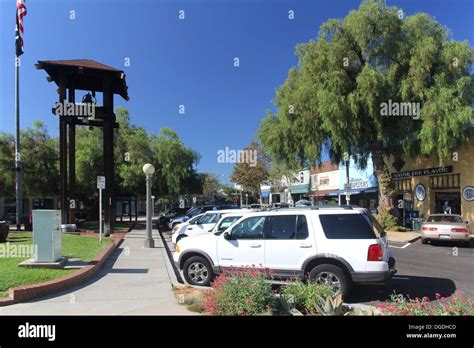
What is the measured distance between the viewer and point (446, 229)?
16.5m

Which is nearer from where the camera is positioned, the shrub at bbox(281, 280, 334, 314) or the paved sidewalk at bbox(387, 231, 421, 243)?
the shrub at bbox(281, 280, 334, 314)

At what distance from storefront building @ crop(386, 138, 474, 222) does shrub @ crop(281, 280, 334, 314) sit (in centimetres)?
2089

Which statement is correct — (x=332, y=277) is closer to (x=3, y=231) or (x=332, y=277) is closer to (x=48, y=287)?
(x=48, y=287)

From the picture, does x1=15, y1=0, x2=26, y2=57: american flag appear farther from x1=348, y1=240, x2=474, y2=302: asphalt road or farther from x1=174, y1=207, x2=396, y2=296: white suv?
x1=348, y1=240, x2=474, y2=302: asphalt road

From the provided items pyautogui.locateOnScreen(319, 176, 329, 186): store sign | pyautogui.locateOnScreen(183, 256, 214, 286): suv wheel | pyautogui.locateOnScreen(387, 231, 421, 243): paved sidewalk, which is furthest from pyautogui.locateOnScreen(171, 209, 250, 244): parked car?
pyautogui.locateOnScreen(319, 176, 329, 186): store sign

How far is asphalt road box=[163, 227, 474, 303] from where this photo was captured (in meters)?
7.83

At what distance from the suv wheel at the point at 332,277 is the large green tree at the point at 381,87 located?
53.8 feet

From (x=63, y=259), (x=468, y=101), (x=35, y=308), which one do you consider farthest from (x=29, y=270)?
(x=468, y=101)

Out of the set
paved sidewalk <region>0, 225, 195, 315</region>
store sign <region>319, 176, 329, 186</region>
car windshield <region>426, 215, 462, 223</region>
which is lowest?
paved sidewalk <region>0, 225, 195, 315</region>

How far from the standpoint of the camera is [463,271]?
34.6ft

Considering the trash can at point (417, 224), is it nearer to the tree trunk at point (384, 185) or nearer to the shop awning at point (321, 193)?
the tree trunk at point (384, 185)

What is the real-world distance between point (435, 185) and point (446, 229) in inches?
386

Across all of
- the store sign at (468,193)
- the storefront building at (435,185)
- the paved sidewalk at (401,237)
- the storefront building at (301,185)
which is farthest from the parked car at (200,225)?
the storefront building at (301,185)

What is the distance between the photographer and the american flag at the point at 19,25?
2125 centimetres
